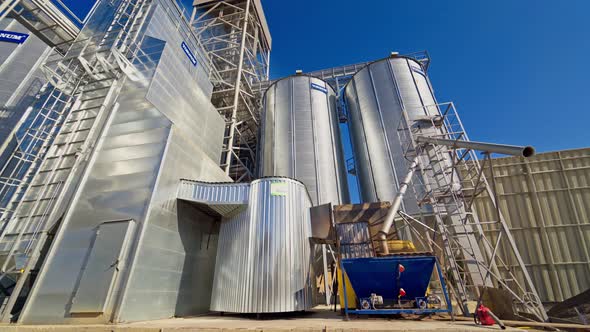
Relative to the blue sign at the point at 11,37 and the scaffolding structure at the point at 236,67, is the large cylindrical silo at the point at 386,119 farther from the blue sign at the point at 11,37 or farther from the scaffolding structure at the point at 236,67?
the blue sign at the point at 11,37

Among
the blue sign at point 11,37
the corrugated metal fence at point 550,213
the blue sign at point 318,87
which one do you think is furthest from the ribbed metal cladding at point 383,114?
the blue sign at point 11,37

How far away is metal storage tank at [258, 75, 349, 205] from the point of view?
20672 millimetres

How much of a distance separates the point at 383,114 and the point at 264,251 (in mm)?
15491

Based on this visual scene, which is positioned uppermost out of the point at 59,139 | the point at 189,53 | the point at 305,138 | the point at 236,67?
the point at 236,67

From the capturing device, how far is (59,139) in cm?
1249

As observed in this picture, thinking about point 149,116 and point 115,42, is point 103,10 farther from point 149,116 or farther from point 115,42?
point 149,116

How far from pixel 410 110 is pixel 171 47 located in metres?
17.4

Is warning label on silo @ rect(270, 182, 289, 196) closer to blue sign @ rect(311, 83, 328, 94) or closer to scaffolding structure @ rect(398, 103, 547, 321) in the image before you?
scaffolding structure @ rect(398, 103, 547, 321)

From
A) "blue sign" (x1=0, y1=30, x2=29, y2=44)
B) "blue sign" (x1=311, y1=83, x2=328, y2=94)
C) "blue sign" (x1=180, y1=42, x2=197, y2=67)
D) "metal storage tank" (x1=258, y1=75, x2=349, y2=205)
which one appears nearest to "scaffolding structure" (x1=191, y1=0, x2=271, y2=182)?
"metal storage tank" (x1=258, y1=75, x2=349, y2=205)

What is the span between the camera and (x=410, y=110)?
798 inches

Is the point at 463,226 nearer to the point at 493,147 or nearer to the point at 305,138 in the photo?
the point at 493,147

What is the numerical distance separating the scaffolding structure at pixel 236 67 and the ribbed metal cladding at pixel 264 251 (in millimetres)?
10895

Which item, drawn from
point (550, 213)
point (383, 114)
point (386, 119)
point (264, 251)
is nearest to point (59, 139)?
point (264, 251)

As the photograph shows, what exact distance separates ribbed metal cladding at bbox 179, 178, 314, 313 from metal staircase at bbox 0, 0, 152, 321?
5.14 metres
